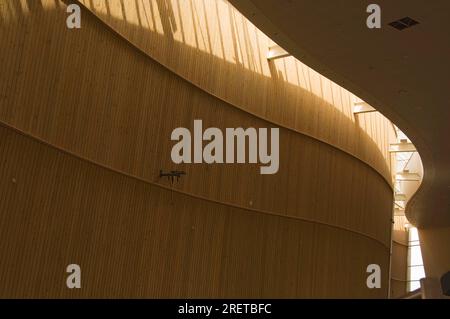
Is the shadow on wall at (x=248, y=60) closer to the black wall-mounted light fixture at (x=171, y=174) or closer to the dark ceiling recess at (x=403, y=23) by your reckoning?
the black wall-mounted light fixture at (x=171, y=174)

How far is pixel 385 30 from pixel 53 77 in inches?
243

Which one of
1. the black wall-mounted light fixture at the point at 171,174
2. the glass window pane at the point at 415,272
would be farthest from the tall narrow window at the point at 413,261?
the black wall-mounted light fixture at the point at 171,174

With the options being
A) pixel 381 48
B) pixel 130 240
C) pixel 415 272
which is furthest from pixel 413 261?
pixel 381 48

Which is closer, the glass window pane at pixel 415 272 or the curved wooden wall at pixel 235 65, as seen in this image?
the curved wooden wall at pixel 235 65

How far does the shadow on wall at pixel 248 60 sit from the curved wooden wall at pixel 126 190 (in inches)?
18.0

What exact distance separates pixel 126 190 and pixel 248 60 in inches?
249

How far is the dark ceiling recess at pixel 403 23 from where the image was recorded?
338 inches

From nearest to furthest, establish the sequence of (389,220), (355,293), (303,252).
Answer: (303,252) → (355,293) → (389,220)

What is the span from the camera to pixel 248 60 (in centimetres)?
1608

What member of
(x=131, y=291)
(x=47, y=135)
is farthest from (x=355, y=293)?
(x=47, y=135)

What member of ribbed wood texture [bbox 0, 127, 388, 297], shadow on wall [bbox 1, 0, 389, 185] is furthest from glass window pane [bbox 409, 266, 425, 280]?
ribbed wood texture [bbox 0, 127, 388, 297]

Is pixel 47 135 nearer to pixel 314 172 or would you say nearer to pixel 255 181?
pixel 255 181

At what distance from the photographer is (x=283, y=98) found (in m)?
17.1

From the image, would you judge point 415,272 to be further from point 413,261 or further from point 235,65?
point 235,65
